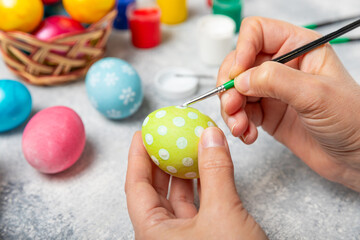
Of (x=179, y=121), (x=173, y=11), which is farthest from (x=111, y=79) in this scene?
(x=173, y=11)

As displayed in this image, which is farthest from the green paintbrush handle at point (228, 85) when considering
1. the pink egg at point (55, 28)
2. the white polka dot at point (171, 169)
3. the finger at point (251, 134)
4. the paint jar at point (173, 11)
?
the paint jar at point (173, 11)

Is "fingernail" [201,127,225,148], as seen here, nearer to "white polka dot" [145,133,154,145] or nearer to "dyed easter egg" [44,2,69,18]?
"white polka dot" [145,133,154,145]

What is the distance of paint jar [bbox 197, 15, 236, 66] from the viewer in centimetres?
122

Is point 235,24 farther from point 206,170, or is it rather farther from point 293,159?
point 206,170

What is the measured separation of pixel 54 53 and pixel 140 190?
60 centimetres

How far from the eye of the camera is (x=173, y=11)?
145cm

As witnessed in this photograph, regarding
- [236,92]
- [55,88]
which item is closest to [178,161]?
[236,92]

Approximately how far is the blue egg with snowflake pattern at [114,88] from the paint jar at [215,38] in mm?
354

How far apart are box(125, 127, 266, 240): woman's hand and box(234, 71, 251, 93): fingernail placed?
0.46ft

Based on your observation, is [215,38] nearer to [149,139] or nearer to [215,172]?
[149,139]

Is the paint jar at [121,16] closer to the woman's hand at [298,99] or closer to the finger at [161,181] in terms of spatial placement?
the woman's hand at [298,99]

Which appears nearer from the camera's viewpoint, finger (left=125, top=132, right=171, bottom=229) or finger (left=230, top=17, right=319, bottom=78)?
finger (left=125, top=132, right=171, bottom=229)

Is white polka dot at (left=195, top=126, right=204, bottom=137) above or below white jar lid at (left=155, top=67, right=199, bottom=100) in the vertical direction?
above

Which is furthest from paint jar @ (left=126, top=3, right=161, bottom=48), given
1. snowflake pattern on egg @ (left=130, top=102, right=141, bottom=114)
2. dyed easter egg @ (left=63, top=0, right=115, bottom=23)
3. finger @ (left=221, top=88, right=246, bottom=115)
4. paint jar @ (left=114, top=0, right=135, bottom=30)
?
finger @ (left=221, top=88, right=246, bottom=115)
